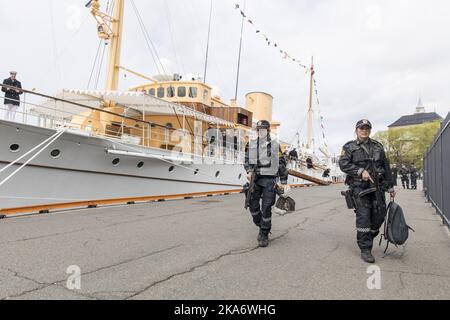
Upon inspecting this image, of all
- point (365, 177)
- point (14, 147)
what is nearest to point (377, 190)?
point (365, 177)

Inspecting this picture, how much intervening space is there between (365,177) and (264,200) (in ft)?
4.54

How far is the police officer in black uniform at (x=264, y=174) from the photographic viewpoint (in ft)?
14.7

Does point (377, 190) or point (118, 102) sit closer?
point (377, 190)

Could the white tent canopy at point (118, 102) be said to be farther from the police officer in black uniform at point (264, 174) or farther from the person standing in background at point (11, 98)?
the police officer in black uniform at point (264, 174)

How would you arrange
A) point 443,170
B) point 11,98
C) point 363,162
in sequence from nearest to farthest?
point 363,162 → point 443,170 → point 11,98

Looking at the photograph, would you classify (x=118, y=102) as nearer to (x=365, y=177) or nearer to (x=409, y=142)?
(x=365, y=177)

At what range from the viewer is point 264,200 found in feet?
14.7

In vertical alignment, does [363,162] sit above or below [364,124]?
below

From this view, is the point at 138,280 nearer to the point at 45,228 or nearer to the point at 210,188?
the point at 45,228

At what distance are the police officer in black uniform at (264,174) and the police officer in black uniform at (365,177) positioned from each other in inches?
36.6

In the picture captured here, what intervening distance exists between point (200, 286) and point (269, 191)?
1949 mm

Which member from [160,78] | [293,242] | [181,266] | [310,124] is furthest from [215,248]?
[310,124]

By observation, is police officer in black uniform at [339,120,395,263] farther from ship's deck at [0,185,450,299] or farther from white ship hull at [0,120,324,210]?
white ship hull at [0,120,324,210]

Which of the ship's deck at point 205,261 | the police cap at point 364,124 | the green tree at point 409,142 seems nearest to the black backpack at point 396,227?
the ship's deck at point 205,261
